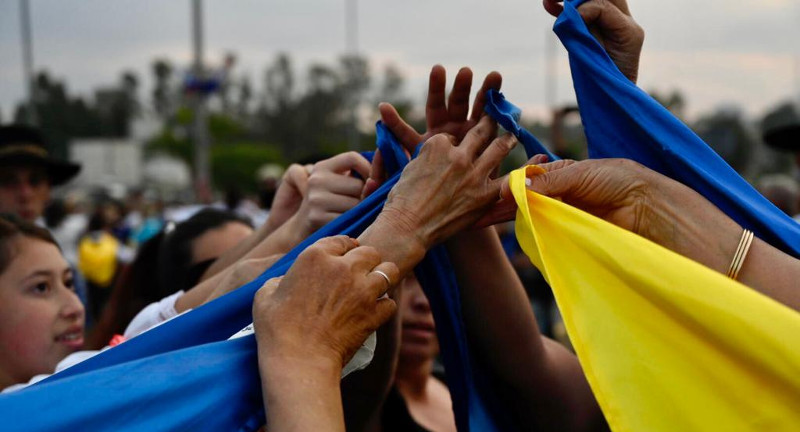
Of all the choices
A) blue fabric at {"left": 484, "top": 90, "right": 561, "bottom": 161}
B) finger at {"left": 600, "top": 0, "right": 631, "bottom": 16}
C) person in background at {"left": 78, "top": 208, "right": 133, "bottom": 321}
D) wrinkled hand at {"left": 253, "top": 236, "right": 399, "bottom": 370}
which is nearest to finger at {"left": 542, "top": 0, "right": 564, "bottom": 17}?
finger at {"left": 600, "top": 0, "right": 631, "bottom": 16}

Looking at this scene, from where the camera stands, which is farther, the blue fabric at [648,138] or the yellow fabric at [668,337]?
the blue fabric at [648,138]

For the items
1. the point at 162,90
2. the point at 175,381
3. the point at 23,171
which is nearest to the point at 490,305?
the point at 175,381

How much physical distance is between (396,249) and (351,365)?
0.25m

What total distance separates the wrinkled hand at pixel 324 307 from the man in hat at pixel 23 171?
3896 mm

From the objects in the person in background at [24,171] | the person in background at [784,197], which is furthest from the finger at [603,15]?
the person in background at [784,197]

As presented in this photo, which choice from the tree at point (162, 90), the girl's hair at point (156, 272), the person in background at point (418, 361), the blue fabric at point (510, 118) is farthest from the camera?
the tree at point (162, 90)

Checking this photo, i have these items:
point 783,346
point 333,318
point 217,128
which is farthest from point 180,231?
point 217,128

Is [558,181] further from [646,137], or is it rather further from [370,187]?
[370,187]

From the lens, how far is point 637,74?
191 cm

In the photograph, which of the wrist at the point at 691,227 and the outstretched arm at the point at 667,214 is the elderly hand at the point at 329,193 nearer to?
the outstretched arm at the point at 667,214

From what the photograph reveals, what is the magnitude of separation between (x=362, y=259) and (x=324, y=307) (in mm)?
127

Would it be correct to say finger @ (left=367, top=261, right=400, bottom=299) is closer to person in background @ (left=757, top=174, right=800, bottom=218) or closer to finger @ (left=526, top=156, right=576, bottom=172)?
finger @ (left=526, top=156, right=576, bottom=172)

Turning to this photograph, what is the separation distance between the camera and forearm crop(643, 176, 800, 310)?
148 centimetres

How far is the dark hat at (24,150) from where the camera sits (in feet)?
16.5
